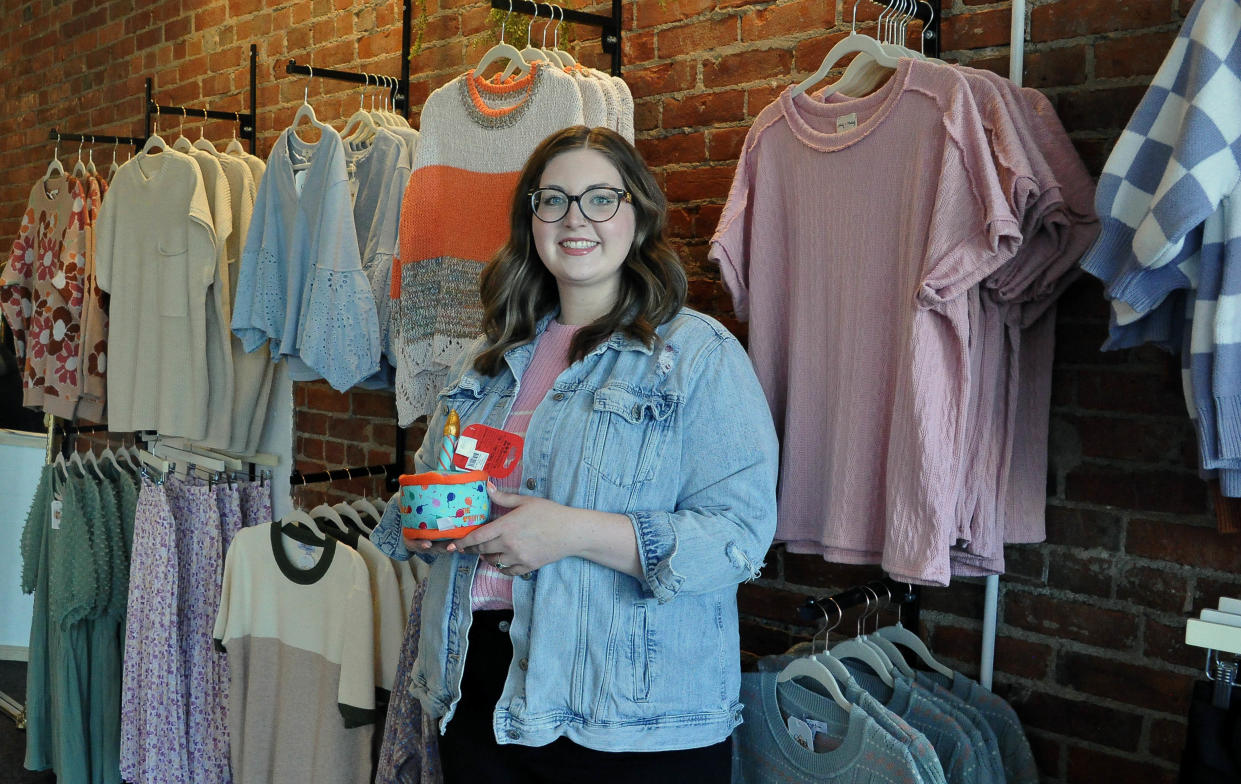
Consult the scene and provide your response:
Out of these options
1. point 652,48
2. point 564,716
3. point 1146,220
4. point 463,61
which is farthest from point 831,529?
point 463,61

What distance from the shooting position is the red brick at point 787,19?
2.14 m

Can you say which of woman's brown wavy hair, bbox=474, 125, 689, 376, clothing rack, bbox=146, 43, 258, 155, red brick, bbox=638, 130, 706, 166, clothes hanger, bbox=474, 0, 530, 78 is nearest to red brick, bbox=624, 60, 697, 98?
red brick, bbox=638, 130, 706, 166

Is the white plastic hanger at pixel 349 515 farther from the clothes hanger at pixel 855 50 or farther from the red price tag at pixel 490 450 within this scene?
the clothes hanger at pixel 855 50

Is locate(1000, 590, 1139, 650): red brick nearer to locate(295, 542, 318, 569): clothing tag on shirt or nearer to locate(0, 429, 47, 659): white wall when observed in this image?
locate(295, 542, 318, 569): clothing tag on shirt

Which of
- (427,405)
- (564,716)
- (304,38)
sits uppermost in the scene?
(304,38)

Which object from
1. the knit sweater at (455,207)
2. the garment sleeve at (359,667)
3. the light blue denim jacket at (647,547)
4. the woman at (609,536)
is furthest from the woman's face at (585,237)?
the garment sleeve at (359,667)

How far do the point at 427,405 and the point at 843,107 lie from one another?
3.66 ft

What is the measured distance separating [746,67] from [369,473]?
137cm

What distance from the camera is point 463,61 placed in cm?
297

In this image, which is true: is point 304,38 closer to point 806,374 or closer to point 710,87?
point 710,87

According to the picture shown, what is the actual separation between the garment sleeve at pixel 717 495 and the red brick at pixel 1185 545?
65cm

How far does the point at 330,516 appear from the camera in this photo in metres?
2.68

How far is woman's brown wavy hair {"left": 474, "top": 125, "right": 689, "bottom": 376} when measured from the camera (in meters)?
1.68

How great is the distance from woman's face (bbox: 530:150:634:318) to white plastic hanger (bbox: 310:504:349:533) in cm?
119
